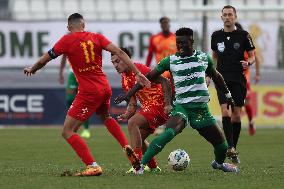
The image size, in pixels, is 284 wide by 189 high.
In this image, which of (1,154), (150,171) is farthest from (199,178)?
(1,154)

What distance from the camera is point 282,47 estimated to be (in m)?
28.4

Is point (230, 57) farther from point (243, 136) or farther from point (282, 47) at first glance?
point (282, 47)

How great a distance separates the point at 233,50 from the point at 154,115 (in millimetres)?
3250

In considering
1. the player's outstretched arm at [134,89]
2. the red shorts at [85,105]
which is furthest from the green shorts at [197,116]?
the red shorts at [85,105]

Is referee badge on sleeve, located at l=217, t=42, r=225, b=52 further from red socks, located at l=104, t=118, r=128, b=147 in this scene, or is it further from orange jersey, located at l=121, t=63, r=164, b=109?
red socks, located at l=104, t=118, r=128, b=147

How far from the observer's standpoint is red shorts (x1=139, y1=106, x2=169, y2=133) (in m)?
13.1

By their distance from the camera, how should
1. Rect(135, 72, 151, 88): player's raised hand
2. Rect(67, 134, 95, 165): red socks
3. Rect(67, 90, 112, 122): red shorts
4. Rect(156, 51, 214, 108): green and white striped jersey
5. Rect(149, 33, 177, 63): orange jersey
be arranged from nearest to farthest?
1. Rect(135, 72, 151, 88): player's raised hand
2. Rect(67, 134, 95, 165): red socks
3. Rect(67, 90, 112, 122): red shorts
4. Rect(156, 51, 214, 108): green and white striped jersey
5. Rect(149, 33, 177, 63): orange jersey

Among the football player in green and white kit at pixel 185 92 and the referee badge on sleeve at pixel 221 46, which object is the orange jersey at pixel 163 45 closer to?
the referee badge on sleeve at pixel 221 46

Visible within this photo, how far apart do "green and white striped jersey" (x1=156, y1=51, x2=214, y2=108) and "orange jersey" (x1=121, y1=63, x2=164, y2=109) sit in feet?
2.41

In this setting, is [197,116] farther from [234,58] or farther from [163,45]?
[163,45]

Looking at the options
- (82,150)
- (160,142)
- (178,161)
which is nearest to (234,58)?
(178,161)

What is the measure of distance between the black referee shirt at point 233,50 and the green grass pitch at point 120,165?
138cm

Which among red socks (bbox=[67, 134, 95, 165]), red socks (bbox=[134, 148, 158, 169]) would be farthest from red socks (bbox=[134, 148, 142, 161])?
red socks (bbox=[67, 134, 95, 165])

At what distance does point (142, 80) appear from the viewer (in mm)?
11930
